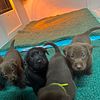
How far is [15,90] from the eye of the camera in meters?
1.27

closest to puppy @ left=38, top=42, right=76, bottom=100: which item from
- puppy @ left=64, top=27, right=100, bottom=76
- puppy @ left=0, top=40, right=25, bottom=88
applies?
puppy @ left=64, top=27, right=100, bottom=76

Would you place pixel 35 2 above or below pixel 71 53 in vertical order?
below

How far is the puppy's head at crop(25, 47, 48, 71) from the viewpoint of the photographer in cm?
110

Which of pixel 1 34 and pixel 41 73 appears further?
pixel 1 34

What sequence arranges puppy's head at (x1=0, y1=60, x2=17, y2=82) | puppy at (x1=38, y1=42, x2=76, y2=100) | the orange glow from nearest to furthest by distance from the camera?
puppy at (x1=38, y1=42, x2=76, y2=100)
puppy's head at (x1=0, y1=60, x2=17, y2=82)
the orange glow

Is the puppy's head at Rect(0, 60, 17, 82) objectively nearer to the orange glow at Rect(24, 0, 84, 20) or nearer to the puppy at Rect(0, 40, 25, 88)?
the puppy at Rect(0, 40, 25, 88)

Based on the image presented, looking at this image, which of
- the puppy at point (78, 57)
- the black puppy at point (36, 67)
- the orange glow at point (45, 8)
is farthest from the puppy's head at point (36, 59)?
the orange glow at point (45, 8)

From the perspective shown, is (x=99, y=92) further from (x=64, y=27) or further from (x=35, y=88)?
(x=64, y=27)

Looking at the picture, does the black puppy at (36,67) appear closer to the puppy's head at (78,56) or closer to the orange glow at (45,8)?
the puppy's head at (78,56)

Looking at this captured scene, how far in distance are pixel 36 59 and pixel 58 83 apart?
0.22 metres

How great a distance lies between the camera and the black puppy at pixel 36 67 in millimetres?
1100

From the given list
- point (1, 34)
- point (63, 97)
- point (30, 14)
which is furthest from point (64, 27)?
point (63, 97)

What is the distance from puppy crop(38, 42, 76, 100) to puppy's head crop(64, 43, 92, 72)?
1.5 inches

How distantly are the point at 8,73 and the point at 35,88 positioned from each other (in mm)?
153
